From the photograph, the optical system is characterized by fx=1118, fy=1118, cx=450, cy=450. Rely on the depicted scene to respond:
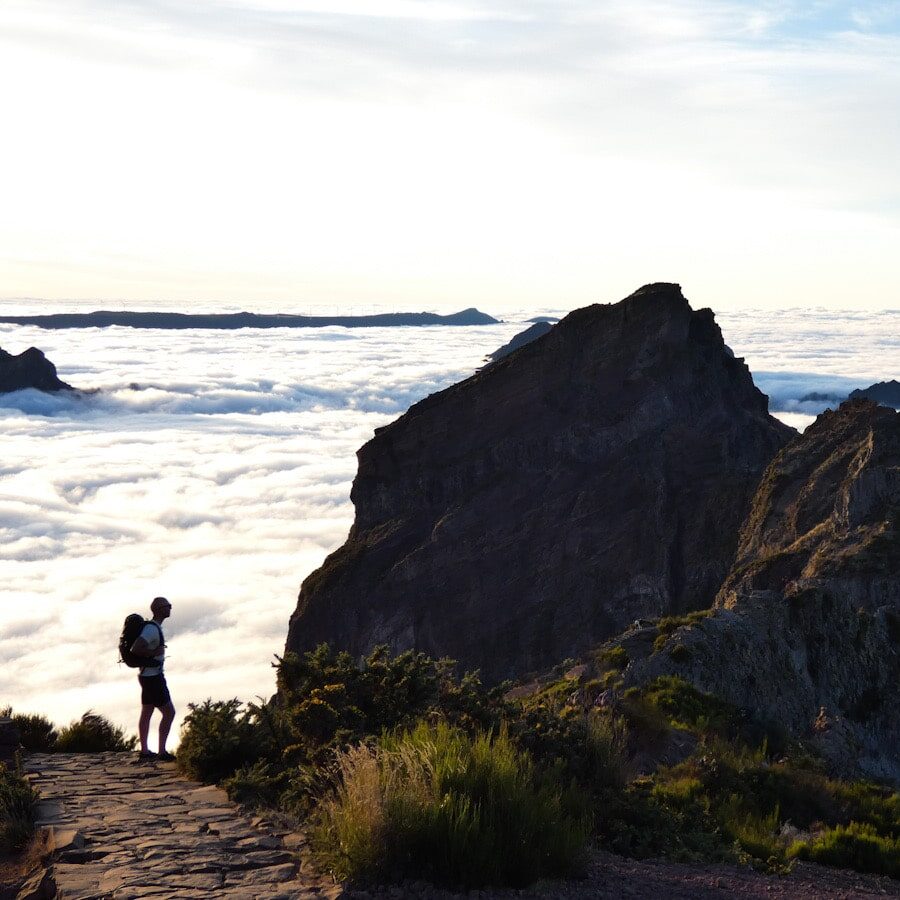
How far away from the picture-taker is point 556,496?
82812 mm

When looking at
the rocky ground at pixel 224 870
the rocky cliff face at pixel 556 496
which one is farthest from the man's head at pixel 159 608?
the rocky cliff face at pixel 556 496

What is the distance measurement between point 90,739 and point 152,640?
3145mm

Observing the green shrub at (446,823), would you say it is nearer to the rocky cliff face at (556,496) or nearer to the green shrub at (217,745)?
the green shrub at (217,745)

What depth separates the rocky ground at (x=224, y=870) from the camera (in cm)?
806

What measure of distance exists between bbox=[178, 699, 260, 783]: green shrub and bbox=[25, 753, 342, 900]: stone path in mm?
202

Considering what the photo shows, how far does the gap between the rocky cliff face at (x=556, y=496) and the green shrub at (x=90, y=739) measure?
54.2 metres

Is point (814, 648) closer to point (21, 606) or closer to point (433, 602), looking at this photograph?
point (433, 602)

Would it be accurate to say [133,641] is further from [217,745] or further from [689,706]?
[689,706]

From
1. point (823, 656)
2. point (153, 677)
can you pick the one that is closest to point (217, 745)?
point (153, 677)

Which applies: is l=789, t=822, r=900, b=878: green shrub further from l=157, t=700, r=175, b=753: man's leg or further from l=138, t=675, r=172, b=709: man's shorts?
l=138, t=675, r=172, b=709: man's shorts

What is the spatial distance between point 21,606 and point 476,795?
190639mm

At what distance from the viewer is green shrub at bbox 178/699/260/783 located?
12.4 metres

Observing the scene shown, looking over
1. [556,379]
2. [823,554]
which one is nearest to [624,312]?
[556,379]

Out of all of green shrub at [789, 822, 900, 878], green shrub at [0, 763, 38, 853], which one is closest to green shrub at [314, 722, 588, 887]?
green shrub at [789, 822, 900, 878]
